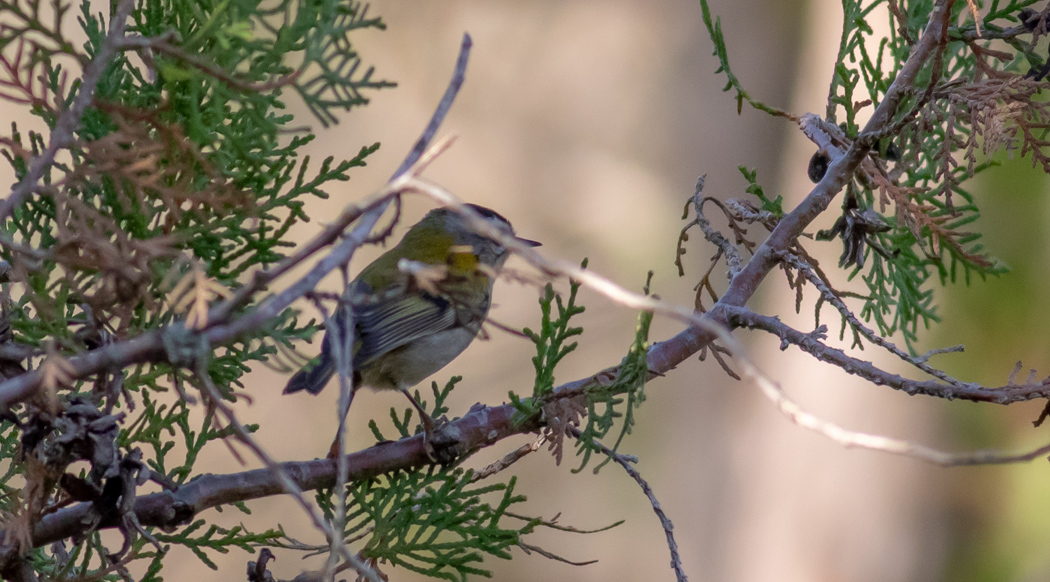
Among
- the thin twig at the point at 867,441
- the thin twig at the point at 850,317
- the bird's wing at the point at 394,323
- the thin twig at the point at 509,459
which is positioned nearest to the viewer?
the thin twig at the point at 867,441

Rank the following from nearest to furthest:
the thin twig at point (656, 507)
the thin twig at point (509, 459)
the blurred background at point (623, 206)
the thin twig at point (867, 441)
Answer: the thin twig at point (867, 441), the thin twig at point (656, 507), the thin twig at point (509, 459), the blurred background at point (623, 206)

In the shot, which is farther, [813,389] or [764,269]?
[813,389]

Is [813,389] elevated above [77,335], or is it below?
above

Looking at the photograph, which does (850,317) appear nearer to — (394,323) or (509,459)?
(509,459)

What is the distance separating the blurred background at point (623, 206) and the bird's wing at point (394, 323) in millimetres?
2218

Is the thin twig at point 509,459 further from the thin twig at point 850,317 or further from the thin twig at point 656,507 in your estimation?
the thin twig at point 850,317

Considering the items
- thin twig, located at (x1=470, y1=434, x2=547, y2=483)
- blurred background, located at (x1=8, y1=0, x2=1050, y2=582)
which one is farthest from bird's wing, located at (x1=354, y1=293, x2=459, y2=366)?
blurred background, located at (x1=8, y1=0, x2=1050, y2=582)

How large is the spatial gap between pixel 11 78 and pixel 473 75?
4.56 meters

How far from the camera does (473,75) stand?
5.55 meters

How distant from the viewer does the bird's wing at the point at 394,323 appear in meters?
2.62

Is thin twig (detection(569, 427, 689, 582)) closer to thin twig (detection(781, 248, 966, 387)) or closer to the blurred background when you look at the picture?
thin twig (detection(781, 248, 966, 387))

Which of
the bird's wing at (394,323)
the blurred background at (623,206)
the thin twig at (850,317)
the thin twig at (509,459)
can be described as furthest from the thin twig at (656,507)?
the blurred background at (623,206)

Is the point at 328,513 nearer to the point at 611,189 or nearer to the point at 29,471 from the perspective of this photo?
the point at 29,471

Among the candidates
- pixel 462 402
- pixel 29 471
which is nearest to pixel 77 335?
pixel 29 471
